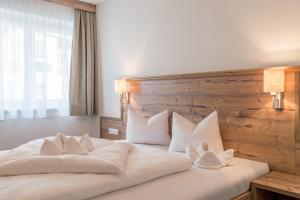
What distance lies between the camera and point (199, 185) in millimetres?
1793

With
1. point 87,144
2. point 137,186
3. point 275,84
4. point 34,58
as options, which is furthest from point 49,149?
point 34,58

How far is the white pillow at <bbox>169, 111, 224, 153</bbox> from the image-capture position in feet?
8.32

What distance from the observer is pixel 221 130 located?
266 centimetres

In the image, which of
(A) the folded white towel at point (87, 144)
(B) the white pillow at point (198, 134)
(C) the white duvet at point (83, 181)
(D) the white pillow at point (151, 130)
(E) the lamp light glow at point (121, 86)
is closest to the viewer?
(C) the white duvet at point (83, 181)

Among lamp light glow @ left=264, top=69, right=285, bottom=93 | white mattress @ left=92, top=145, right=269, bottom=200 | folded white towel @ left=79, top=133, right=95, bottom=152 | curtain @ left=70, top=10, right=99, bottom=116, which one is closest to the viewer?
white mattress @ left=92, top=145, right=269, bottom=200

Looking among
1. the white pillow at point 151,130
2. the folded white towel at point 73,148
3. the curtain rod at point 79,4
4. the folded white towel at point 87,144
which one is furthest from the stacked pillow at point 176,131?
the curtain rod at point 79,4

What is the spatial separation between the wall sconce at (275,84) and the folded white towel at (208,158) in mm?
550

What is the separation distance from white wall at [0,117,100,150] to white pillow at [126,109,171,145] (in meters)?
1.21

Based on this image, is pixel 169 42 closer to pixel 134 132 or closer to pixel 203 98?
pixel 203 98

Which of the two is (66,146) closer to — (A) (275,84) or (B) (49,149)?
(B) (49,149)

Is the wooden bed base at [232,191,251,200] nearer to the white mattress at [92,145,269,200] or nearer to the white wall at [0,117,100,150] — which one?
the white mattress at [92,145,269,200]

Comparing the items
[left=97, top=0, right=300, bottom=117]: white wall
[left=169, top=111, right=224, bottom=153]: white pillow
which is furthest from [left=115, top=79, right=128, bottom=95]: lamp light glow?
[left=169, top=111, right=224, bottom=153]: white pillow

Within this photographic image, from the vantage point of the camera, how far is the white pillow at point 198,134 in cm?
254

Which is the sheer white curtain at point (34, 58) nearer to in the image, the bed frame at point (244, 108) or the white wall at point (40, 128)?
the white wall at point (40, 128)
